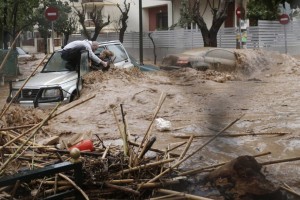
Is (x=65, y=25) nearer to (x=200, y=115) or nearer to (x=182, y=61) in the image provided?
(x=182, y=61)

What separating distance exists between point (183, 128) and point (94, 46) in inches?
153

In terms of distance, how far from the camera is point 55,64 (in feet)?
31.8

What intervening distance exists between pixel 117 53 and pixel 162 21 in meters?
16.2

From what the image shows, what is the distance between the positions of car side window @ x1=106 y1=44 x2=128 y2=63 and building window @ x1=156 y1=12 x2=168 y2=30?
45.0 ft

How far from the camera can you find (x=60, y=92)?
827 cm

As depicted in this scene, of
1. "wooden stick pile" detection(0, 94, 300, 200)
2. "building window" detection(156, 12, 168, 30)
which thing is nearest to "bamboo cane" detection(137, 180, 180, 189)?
"wooden stick pile" detection(0, 94, 300, 200)

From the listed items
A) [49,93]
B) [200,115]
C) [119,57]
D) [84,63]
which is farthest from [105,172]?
[119,57]

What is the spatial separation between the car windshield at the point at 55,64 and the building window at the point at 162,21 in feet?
49.6

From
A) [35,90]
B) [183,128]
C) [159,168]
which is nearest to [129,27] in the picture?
[35,90]

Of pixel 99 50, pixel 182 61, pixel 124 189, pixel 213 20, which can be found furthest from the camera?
pixel 213 20

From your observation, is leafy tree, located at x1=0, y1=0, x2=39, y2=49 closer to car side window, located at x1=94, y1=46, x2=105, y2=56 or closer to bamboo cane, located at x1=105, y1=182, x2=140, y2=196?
car side window, located at x1=94, y1=46, x2=105, y2=56

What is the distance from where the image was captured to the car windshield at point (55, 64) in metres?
9.49

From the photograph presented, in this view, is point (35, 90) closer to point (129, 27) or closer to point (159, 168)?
point (159, 168)

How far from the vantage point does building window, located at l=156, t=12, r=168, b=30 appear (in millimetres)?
25284
